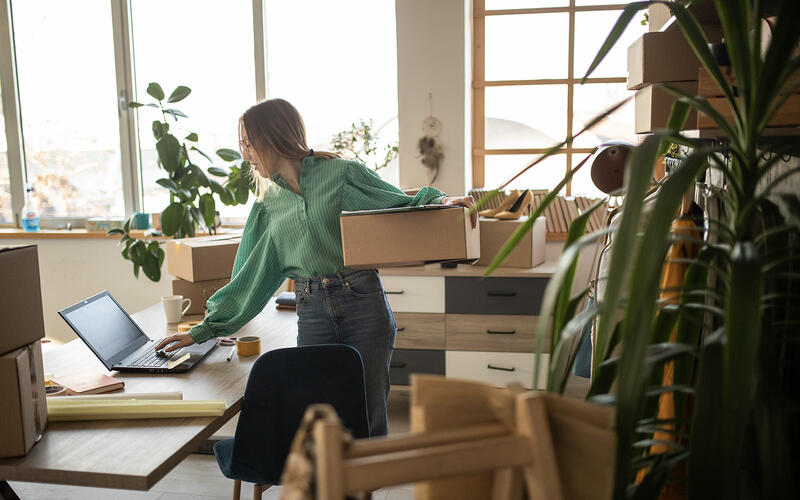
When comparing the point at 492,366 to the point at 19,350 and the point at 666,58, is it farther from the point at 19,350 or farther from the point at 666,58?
the point at 19,350

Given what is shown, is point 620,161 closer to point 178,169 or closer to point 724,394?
point 724,394

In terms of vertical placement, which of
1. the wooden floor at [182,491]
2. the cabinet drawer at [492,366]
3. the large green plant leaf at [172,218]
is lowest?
the wooden floor at [182,491]

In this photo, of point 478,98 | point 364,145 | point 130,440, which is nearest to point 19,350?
point 130,440

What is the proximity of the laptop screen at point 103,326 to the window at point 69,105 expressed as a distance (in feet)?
8.46

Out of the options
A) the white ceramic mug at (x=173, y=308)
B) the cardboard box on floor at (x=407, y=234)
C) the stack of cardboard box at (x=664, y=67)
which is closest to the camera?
the stack of cardboard box at (x=664, y=67)

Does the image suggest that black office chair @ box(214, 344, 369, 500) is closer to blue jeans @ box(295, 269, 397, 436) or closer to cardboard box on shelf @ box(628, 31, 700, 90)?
blue jeans @ box(295, 269, 397, 436)

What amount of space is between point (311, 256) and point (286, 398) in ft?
1.57

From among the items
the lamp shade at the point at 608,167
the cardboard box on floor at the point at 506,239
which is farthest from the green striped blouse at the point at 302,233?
the cardboard box on floor at the point at 506,239

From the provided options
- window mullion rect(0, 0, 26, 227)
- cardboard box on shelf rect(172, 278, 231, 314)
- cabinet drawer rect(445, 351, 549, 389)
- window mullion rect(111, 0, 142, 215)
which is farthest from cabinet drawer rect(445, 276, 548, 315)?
window mullion rect(0, 0, 26, 227)

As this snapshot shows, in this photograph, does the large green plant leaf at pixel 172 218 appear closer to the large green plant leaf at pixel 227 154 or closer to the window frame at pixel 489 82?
the large green plant leaf at pixel 227 154

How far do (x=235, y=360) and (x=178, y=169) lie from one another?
5.34 ft

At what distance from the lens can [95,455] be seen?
141cm

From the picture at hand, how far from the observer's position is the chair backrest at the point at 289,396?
5.78 ft

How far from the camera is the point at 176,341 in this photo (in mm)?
2039
